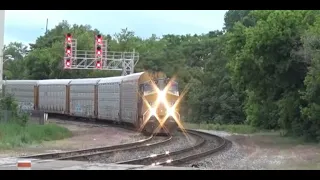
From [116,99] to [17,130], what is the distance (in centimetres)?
997

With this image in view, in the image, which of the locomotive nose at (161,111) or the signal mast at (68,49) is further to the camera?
the signal mast at (68,49)

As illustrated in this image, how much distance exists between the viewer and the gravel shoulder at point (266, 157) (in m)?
19.9

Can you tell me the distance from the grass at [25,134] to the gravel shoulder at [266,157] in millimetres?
8388

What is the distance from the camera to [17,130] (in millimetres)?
28688

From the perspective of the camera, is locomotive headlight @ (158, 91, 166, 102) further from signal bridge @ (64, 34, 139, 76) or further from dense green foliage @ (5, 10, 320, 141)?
signal bridge @ (64, 34, 139, 76)

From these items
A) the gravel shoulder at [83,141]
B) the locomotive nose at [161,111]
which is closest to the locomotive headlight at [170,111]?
the locomotive nose at [161,111]

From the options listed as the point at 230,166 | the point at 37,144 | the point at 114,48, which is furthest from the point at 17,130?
the point at 114,48

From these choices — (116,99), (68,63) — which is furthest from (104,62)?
(116,99)

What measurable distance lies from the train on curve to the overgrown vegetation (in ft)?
14.4

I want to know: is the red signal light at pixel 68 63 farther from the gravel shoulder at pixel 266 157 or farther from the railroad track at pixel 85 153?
the railroad track at pixel 85 153

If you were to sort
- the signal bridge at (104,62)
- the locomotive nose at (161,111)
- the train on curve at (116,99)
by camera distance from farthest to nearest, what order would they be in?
the signal bridge at (104,62)
the train on curve at (116,99)
the locomotive nose at (161,111)

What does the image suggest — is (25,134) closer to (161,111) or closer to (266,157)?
(161,111)
